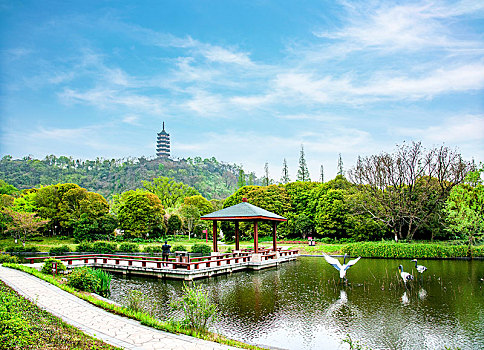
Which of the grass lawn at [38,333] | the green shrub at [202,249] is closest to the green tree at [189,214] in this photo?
the green shrub at [202,249]

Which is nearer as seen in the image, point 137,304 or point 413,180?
point 137,304

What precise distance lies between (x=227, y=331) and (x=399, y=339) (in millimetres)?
3616

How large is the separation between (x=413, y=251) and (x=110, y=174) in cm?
8421

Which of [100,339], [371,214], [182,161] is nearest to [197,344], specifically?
[100,339]

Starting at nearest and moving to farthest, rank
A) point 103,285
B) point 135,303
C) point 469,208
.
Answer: point 135,303, point 103,285, point 469,208

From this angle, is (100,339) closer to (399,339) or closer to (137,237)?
(399,339)

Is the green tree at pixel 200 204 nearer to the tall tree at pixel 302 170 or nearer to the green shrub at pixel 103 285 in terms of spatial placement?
the tall tree at pixel 302 170

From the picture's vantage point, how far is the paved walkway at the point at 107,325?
574 centimetres

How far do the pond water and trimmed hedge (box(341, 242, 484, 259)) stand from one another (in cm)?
577

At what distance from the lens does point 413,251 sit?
2258cm

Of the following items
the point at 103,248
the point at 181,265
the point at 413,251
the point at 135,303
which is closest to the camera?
the point at 135,303

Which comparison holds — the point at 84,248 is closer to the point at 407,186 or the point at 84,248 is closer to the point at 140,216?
the point at 140,216

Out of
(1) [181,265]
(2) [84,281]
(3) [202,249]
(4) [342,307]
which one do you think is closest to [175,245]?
(3) [202,249]

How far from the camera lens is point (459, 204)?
23.2m
